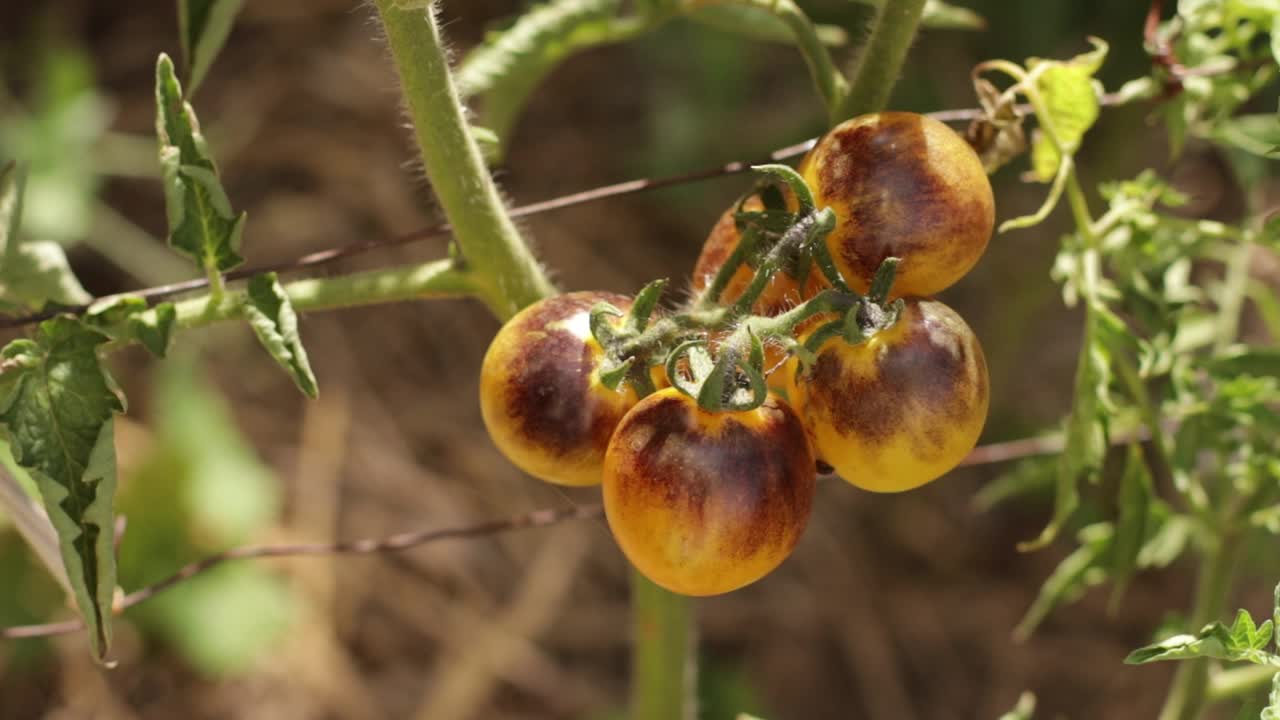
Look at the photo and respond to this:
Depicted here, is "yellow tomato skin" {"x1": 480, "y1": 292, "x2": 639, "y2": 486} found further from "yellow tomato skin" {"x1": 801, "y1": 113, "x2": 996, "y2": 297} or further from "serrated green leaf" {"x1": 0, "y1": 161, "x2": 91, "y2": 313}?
"serrated green leaf" {"x1": 0, "y1": 161, "x2": 91, "y2": 313}

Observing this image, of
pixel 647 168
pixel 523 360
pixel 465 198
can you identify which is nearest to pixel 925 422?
pixel 523 360

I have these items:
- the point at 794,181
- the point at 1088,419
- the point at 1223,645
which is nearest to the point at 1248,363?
the point at 1088,419

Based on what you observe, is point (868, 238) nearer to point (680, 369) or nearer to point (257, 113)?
point (680, 369)

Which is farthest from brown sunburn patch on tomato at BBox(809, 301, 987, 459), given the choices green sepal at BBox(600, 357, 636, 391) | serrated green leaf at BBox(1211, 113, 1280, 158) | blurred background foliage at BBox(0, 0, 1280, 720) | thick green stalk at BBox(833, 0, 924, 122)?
blurred background foliage at BBox(0, 0, 1280, 720)

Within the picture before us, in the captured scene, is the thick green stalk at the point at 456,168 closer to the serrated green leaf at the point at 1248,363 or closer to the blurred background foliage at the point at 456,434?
the serrated green leaf at the point at 1248,363

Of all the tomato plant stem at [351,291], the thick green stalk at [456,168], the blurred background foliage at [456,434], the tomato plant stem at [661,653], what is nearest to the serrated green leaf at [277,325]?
the tomato plant stem at [351,291]

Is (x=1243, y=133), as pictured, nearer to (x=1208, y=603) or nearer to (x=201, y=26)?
(x=1208, y=603)

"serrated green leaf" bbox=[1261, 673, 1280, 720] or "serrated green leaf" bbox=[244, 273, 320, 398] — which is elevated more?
"serrated green leaf" bbox=[244, 273, 320, 398]
